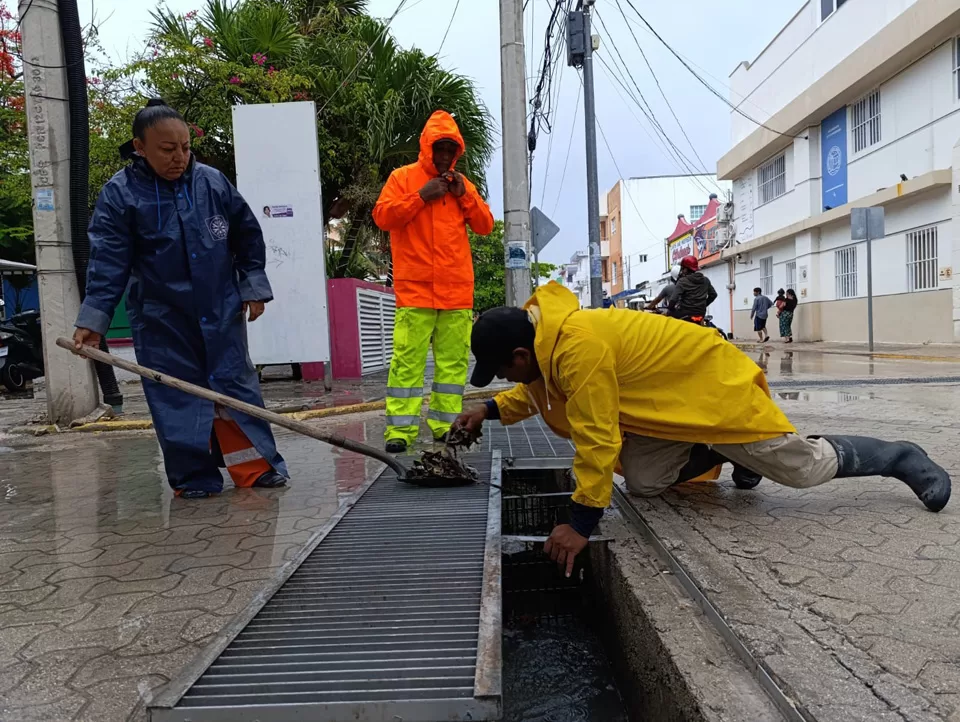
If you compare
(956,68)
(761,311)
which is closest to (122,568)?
(956,68)

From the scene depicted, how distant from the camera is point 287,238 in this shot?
712cm

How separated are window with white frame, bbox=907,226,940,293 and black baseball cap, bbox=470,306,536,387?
44.8 ft

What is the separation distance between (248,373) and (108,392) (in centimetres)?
329

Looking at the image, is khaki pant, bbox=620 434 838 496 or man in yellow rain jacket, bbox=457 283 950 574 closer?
man in yellow rain jacket, bbox=457 283 950 574

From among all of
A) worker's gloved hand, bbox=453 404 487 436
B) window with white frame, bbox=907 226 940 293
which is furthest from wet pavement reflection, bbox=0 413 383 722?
window with white frame, bbox=907 226 940 293

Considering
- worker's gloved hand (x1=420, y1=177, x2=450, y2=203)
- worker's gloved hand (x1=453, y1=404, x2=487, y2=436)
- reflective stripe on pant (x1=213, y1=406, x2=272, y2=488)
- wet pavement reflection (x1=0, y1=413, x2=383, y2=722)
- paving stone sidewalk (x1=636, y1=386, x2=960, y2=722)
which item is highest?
worker's gloved hand (x1=420, y1=177, x2=450, y2=203)

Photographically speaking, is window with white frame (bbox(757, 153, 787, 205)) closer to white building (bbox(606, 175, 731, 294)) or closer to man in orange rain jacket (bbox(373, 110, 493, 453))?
man in orange rain jacket (bbox(373, 110, 493, 453))

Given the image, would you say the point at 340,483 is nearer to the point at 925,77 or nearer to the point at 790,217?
the point at 925,77

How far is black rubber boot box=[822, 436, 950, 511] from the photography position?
2.53 meters

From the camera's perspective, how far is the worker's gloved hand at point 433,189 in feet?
13.0

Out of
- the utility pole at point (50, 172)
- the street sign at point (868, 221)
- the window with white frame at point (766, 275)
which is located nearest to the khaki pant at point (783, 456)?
the utility pole at point (50, 172)

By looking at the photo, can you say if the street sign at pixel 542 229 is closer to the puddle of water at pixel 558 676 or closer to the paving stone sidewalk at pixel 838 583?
the paving stone sidewalk at pixel 838 583

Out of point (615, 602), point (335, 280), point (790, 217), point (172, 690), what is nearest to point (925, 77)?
point (790, 217)

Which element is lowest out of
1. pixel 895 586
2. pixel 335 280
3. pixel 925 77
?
pixel 895 586
